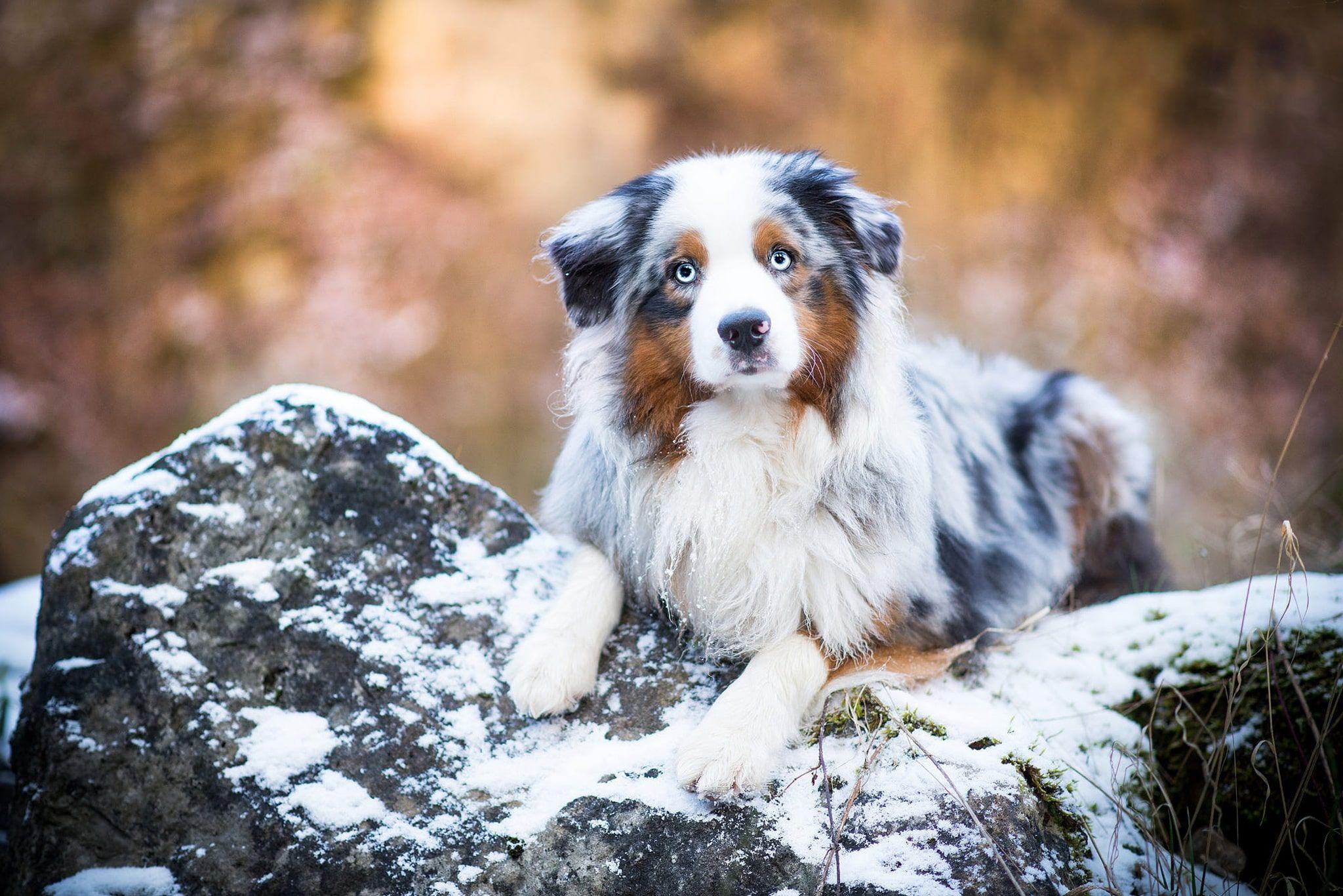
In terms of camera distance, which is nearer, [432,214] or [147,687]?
[147,687]

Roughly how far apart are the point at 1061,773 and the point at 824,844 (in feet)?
2.34

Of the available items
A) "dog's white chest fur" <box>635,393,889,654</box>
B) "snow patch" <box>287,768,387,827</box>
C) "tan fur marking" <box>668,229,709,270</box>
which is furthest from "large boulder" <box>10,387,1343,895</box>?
"tan fur marking" <box>668,229,709,270</box>

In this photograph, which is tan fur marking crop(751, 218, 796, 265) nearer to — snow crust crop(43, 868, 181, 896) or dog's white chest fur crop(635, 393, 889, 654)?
dog's white chest fur crop(635, 393, 889, 654)

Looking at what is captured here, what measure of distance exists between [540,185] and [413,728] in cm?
802

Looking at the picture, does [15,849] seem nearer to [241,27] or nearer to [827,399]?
[827,399]

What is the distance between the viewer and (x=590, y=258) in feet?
9.61

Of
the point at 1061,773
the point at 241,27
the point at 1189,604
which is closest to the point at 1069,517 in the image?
the point at 1189,604

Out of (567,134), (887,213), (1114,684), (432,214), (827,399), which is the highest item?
(567,134)

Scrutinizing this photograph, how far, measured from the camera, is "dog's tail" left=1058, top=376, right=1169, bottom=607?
4109 mm

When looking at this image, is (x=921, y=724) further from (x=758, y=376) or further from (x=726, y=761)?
(x=758, y=376)

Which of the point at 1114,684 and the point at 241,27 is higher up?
the point at 241,27

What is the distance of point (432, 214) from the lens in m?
9.47

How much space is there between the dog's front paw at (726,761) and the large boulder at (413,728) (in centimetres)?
8

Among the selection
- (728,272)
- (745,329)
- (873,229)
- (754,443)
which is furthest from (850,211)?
(754,443)
